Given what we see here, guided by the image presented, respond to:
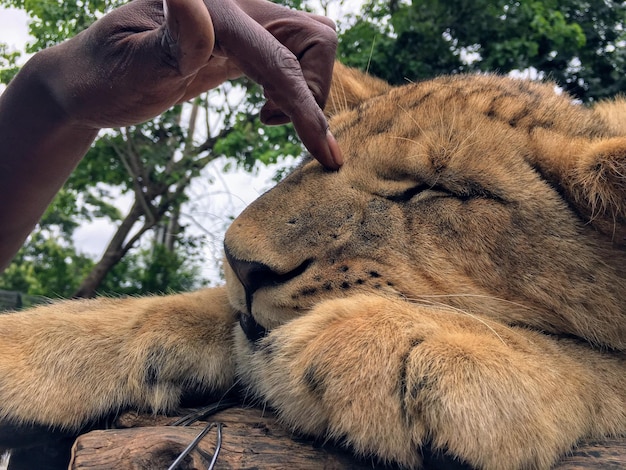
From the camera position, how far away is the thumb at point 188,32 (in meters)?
1.33

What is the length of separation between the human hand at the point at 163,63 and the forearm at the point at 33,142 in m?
0.06

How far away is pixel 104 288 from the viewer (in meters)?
11.4

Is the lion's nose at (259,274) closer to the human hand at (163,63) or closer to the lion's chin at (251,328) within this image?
the lion's chin at (251,328)

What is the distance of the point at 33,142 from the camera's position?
Answer: 1.95 metres

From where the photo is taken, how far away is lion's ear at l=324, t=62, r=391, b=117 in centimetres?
258

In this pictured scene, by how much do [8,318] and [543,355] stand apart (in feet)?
5.16

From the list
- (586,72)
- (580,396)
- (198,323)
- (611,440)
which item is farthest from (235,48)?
(586,72)

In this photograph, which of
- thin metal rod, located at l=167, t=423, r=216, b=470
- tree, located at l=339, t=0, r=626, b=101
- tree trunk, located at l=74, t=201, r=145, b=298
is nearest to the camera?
thin metal rod, located at l=167, t=423, r=216, b=470

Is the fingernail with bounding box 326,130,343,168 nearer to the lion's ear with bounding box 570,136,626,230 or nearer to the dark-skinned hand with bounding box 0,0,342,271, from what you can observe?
the dark-skinned hand with bounding box 0,0,342,271

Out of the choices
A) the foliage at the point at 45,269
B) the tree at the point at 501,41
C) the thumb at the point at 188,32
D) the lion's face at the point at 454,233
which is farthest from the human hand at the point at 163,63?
the foliage at the point at 45,269

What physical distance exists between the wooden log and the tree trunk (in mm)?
9209

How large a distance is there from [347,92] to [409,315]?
1435mm

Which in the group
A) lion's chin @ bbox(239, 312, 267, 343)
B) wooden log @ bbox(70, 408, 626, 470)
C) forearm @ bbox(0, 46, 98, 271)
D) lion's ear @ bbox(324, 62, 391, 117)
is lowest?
wooden log @ bbox(70, 408, 626, 470)

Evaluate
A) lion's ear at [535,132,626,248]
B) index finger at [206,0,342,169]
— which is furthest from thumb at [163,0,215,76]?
lion's ear at [535,132,626,248]
